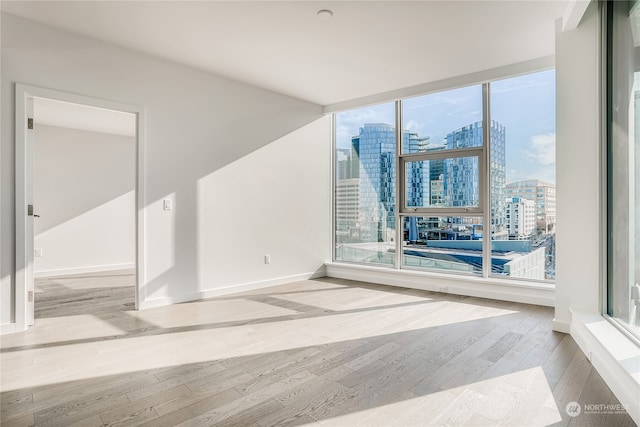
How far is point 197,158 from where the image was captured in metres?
4.09

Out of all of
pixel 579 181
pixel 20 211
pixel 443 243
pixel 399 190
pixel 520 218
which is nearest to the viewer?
pixel 579 181

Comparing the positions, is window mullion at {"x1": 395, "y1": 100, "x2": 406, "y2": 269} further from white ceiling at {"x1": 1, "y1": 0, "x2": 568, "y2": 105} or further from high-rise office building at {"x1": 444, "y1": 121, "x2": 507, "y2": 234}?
white ceiling at {"x1": 1, "y1": 0, "x2": 568, "y2": 105}

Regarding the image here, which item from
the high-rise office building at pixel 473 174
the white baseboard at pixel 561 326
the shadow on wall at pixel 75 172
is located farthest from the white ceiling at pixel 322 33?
the shadow on wall at pixel 75 172

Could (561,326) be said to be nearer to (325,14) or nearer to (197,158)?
(325,14)

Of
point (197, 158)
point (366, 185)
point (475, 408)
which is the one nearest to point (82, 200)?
point (197, 158)

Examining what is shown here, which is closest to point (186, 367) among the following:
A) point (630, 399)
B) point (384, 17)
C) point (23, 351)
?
point (23, 351)

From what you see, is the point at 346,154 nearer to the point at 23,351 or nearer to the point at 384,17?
the point at 384,17

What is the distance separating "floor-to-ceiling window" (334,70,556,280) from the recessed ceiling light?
223 cm

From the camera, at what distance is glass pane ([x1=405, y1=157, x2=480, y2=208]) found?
4367mm

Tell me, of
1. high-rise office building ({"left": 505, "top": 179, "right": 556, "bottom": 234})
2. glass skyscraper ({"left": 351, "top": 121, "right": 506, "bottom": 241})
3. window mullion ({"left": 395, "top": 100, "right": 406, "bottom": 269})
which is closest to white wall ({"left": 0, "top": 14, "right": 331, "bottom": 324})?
glass skyscraper ({"left": 351, "top": 121, "right": 506, "bottom": 241})

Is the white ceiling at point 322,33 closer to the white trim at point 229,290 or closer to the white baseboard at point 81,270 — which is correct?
the white trim at point 229,290

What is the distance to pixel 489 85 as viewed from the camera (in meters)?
4.19

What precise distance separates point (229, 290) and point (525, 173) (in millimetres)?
3657

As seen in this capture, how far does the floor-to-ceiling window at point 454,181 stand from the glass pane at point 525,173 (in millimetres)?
10
